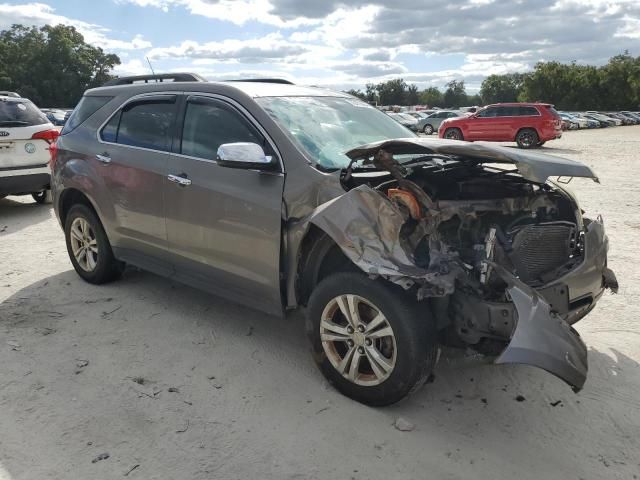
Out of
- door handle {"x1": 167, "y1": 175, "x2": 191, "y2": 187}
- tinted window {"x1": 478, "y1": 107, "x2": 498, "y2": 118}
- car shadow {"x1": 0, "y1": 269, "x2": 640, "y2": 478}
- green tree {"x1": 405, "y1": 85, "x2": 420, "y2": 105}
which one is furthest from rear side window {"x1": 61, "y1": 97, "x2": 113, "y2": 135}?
green tree {"x1": 405, "y1": 85, "x2": 420, "y2": 105}

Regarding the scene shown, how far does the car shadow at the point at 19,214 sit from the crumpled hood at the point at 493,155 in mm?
6245

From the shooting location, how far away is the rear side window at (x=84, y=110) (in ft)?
16.6

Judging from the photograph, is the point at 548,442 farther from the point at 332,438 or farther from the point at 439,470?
the point at 332,438

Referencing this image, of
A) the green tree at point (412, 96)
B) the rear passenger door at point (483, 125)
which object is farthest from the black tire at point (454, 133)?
the green tree at point (412, 96)

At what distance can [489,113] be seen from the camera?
73.1 feet

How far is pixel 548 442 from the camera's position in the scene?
2898 mm

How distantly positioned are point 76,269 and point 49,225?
2.84 m

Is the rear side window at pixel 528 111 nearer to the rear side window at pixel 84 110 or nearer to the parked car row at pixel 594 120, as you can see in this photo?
the rear side window at pixel 84 110

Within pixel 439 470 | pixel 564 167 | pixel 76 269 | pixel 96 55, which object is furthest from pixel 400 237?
pixel 96 55

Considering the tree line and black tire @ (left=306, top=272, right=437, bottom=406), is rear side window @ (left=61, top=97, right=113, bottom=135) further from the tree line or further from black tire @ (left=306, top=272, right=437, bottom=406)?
the tree line

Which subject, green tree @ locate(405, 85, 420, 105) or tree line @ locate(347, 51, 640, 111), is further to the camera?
green tree @ locate(405, 85, 420, 105)

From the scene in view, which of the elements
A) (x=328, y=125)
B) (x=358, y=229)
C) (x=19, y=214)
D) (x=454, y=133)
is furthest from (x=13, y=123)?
(x=454, y=133)

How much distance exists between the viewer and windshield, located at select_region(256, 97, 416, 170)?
3.61 m

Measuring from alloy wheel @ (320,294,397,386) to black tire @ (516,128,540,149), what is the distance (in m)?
20.3
